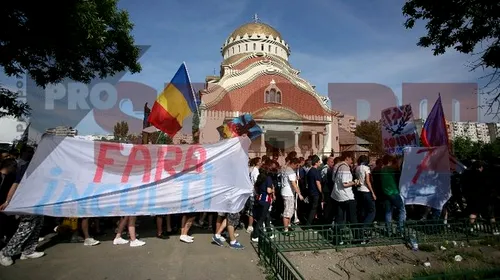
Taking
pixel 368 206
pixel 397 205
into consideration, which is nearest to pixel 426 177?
pixel 397 205

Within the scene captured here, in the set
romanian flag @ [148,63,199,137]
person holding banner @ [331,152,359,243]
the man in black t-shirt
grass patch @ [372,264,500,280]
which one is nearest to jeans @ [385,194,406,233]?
person holding banner @ [331,152,359,243]

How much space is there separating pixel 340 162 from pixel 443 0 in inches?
202

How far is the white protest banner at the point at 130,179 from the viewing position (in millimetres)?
5145

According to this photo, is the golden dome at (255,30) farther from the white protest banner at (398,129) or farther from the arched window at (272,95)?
the white protest banner at (398,129)

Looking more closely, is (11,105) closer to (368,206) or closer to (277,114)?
(368,206)

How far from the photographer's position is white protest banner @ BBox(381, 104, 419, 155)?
8.26 meters

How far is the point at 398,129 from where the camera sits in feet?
28.2

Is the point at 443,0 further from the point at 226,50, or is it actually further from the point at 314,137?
the point at 226,50

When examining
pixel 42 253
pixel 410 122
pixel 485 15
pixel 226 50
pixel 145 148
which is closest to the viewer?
pixel 42 253

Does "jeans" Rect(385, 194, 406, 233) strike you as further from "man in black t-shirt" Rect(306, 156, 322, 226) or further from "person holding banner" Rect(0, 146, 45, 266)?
"person holding banner" Rect(0, 146, 45, 266)

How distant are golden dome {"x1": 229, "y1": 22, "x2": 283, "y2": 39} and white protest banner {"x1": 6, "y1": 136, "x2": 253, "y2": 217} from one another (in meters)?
39.2

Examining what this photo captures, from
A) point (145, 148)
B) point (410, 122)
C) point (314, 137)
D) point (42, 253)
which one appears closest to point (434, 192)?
point (410, 122)

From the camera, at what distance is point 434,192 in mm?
6727

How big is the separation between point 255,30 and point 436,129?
38345mm
